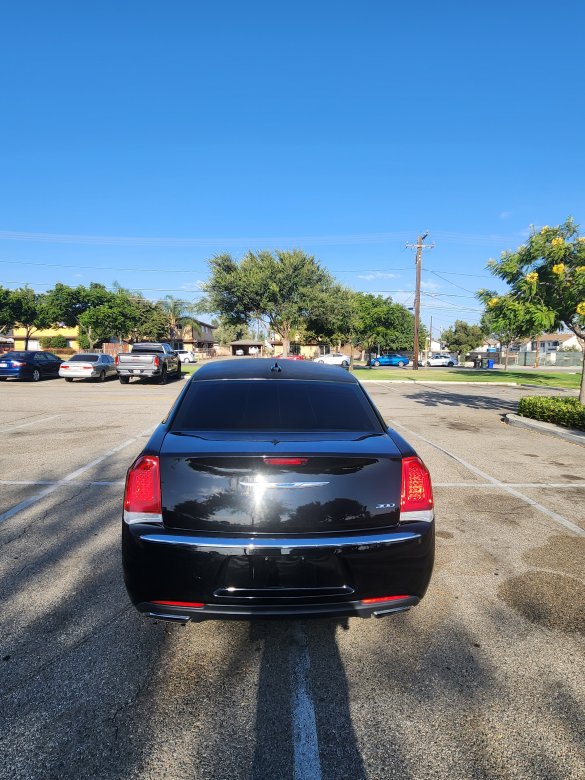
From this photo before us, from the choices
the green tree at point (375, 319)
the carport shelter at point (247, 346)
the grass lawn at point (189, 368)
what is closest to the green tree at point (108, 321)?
the grass lawn at point (189, 368)

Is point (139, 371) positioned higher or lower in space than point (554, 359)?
lower

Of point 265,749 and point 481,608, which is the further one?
point 481,608

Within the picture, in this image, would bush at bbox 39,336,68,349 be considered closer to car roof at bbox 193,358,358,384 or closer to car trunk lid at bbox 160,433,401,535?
car roof at bbox 193,358,358,384

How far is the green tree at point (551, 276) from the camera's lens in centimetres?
971

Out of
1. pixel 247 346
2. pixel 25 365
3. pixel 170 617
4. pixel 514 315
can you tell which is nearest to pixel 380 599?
pixel 170 617

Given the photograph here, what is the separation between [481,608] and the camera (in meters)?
3.17

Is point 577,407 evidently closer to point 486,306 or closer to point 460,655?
point 486,306

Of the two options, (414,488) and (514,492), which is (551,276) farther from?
(414,488)

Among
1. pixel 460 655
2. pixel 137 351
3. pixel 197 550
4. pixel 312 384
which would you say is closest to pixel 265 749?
pixel 197 550

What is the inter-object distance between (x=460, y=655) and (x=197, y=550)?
165 cm

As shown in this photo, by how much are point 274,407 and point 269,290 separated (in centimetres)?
3644

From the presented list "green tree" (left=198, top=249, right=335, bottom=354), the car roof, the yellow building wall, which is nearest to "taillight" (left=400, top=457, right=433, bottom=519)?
the car roof

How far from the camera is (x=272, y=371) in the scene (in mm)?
3668

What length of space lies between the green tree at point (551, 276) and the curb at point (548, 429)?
1947 mm
